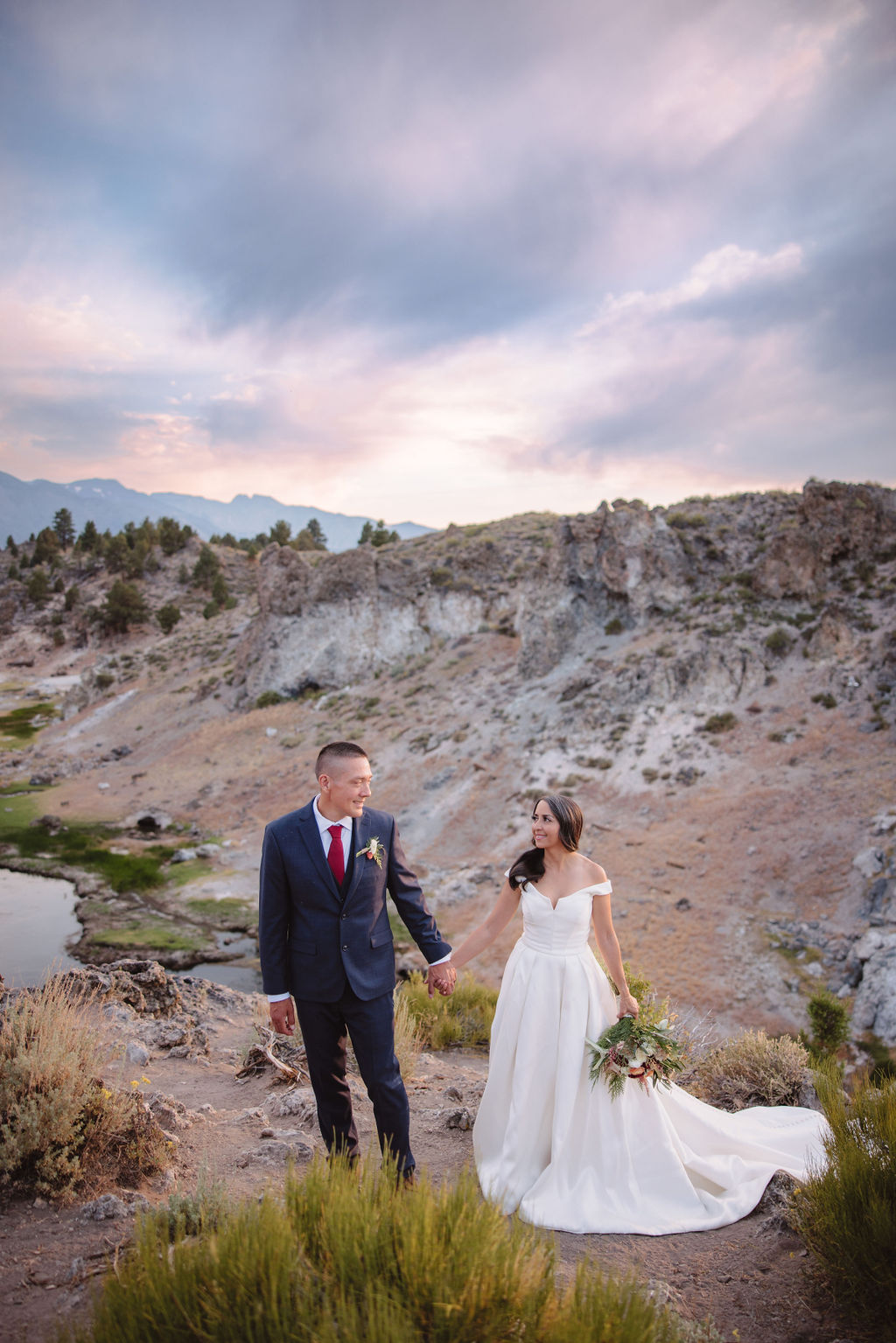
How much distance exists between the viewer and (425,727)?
27766mm

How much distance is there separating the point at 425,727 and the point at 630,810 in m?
10.5

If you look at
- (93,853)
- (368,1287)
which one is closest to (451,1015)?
(368,1287)

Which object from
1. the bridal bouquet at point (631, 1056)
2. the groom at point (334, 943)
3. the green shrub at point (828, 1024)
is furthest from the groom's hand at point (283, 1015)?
the green shrub at point (828, 1024)

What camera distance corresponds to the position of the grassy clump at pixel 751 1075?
5215 mm

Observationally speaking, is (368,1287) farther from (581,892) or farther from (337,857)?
(581,892)

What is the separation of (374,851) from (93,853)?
22.4 m

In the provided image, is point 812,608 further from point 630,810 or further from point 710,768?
point 630,810

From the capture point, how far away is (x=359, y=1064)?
3.48m

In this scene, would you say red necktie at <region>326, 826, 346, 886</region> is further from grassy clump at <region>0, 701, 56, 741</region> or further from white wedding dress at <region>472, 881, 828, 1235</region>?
grassy clump at <region>0, 701, 56, 741</region>

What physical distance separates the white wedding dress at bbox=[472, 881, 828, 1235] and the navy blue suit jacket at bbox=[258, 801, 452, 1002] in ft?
3.26

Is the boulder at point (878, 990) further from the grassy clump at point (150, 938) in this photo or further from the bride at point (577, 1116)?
the grassy clump at point (150, 938)

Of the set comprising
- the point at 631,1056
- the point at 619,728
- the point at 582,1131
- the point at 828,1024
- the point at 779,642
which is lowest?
the point at 828,1024

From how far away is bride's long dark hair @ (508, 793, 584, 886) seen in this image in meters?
4.03

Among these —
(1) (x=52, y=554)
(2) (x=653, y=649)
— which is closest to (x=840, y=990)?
(2) (x=653, y=649)
